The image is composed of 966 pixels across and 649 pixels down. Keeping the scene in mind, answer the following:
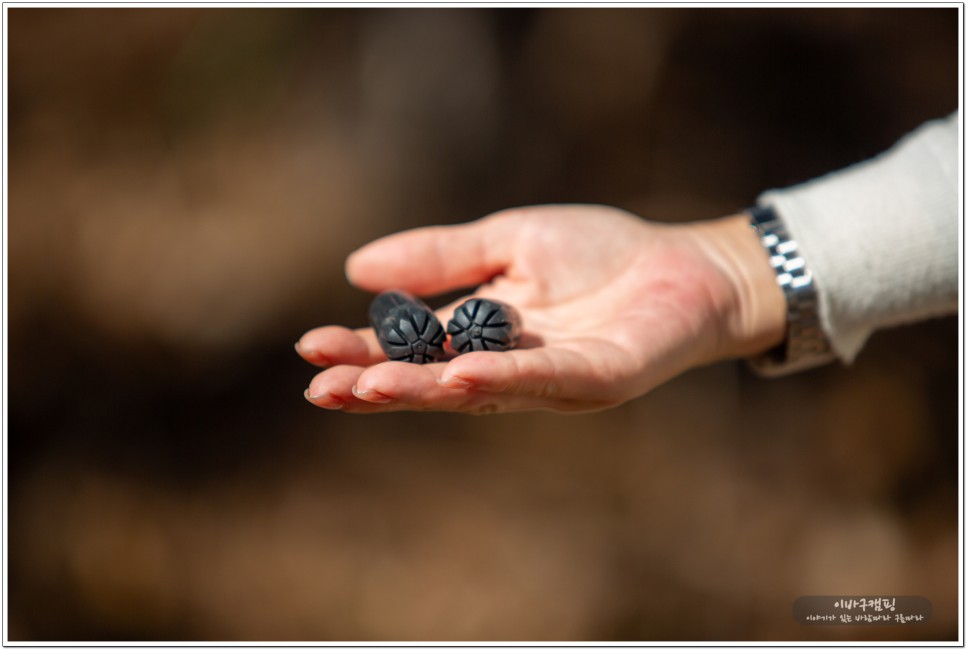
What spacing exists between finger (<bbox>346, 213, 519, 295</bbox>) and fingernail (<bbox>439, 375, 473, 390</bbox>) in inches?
30.1

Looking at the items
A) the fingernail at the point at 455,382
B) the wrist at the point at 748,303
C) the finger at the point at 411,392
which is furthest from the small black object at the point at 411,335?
the wrist at the point at 748,303

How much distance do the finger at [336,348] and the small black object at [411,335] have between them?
0.13ft

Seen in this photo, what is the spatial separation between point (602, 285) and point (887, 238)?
76cm

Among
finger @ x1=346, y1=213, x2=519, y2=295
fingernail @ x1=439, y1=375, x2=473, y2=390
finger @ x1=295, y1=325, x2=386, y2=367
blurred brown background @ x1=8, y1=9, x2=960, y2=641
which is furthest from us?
blurred brown background @ x1=8, y1=9, x2=960, y2=641

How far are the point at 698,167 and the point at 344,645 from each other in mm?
2434

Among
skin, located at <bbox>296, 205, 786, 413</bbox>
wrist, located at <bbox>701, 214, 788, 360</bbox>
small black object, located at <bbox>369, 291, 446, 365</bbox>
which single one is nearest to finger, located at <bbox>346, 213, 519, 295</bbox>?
skin, located at <bbox>296, 205, 786, 413</bbox>

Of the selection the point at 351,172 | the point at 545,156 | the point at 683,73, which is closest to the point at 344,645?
the point at 351,172

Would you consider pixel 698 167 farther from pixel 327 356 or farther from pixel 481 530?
pixel 327 356

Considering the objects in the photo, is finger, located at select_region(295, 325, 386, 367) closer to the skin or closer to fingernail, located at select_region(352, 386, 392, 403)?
the skin

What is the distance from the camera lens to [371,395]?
1.42 m

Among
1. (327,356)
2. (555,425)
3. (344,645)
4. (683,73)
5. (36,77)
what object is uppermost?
(36,77)

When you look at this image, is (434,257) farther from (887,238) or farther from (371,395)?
(887,238)

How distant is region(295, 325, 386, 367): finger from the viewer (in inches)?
64.7

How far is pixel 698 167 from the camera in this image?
3.18 metres
